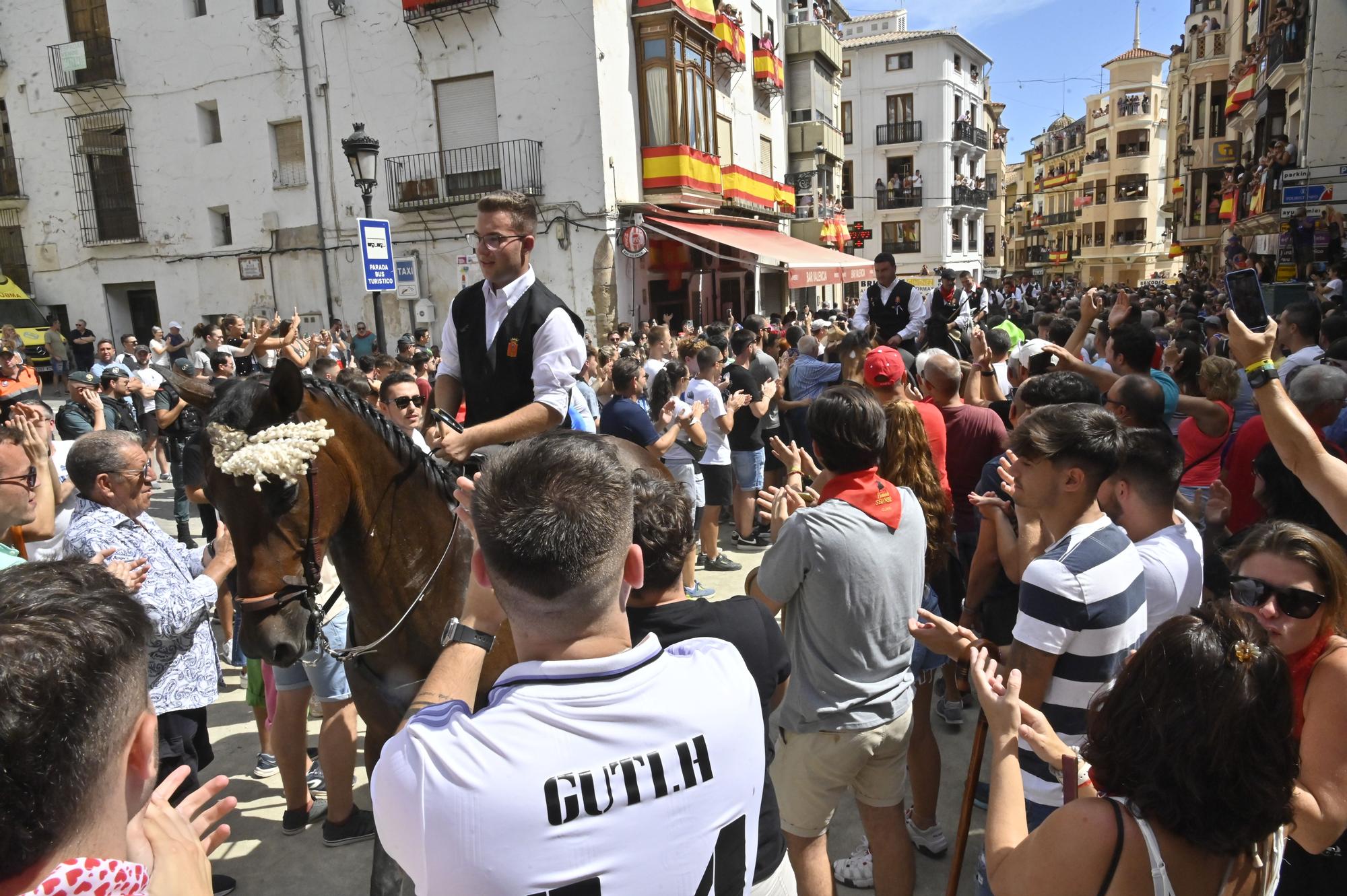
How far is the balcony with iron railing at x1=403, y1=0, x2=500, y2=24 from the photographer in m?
17.0

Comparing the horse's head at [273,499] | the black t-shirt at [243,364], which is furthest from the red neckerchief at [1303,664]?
the black t-shirt at [243,364]

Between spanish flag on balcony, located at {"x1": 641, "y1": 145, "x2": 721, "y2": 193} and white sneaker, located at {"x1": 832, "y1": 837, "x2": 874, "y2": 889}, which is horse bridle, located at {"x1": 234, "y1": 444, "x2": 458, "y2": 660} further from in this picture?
spanish flag on balcony, located at {"x1": 641, "y1": 145, "x2": 721, "y2": 193}

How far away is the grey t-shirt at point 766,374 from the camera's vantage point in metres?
8.02

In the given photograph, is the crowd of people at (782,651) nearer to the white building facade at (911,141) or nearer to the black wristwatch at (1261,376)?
the black wristwatch at (1261,376)

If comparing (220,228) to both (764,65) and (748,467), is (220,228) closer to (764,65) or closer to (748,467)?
(764,65)

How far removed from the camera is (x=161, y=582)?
3170 millimetres

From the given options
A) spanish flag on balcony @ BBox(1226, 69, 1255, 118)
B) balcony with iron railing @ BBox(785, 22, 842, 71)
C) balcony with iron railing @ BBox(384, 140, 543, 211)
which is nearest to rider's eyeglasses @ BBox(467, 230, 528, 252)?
balcony with iron railing @ BBox(384, 140, 543, 211)

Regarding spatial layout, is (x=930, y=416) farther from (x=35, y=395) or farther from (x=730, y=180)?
(x=730, y=180)

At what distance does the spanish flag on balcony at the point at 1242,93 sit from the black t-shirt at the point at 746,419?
78.8ft

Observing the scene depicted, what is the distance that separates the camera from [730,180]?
21578 mm

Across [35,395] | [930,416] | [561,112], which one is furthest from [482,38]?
[930,416]

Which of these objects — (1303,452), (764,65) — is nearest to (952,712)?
(1303,452)

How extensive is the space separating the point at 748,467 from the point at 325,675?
479 cm

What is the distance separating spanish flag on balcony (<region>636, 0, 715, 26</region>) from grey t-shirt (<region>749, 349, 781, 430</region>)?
41.7 ft
